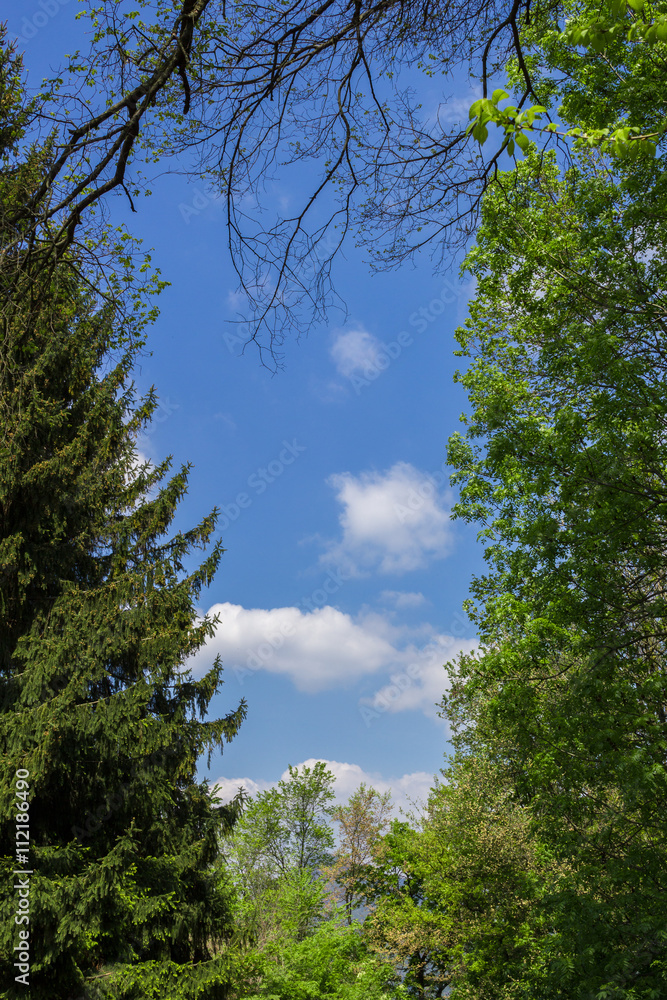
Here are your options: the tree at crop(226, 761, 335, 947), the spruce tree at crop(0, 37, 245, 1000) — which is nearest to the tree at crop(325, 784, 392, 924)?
the tree at crop(226, 761, 335, 947)

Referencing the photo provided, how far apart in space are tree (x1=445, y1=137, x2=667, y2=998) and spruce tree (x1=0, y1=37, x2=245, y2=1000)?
17.2 ft

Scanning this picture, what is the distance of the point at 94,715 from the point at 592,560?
7157 millimetres

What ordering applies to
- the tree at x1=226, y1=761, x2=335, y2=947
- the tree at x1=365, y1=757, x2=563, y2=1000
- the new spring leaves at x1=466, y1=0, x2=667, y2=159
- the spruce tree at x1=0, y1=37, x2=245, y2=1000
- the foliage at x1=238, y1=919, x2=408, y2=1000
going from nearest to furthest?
the new spring leaves at x1=466, y1=0, x2=667, y2=159 < the spruce tree at x1=0, y1=37, x2=245, y2=1000 < the foliage at x1=238, y1=919, x2=408, y2=1000 < the tree at x1=365, y1=757, x2=563, y2=1000 < the tree at x1=226, y1=761, x2=335, y2=947

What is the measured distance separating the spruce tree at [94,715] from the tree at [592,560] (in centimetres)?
525

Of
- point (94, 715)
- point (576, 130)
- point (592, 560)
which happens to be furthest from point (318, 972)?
point (576, 130)

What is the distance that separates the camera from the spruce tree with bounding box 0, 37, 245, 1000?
27.4ft

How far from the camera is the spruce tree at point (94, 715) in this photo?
834cm

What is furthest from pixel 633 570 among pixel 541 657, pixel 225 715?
pixel 225 715

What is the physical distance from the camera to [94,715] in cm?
944

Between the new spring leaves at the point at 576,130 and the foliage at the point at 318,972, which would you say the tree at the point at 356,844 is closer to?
the foliage at the point at 318,972

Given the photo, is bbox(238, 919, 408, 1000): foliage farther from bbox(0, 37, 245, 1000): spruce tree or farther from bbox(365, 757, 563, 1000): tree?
bbox(365, 757, 563, 1000): tree

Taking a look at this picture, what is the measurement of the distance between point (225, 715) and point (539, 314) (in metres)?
8.82

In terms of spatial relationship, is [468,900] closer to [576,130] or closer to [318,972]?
[318,972]

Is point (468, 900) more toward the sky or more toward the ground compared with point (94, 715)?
more toward the ground
